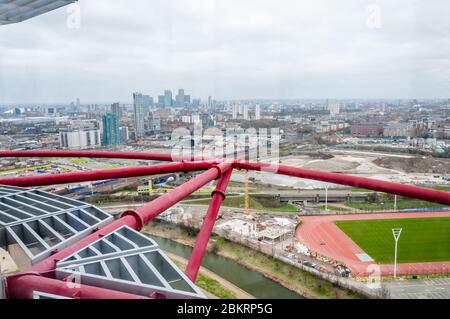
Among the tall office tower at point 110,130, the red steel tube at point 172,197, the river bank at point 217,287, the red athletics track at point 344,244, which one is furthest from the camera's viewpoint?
the tall office tower at point 110,130

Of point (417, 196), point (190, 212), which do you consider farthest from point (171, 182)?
point (417, 196)

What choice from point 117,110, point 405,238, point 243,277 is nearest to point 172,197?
point 243,277

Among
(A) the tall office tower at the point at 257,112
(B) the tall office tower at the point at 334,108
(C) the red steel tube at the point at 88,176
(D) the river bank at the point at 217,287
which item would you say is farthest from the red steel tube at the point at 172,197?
(B) the tall office tower at the point at 334,108

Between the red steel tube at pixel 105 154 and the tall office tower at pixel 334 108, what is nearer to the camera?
the red steel tube at pixel 105 154

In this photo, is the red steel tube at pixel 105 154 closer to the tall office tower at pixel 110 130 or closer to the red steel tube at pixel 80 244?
the red steel tube at pixel 80 244

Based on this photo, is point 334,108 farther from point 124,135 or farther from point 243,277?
point 243,277
